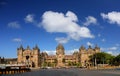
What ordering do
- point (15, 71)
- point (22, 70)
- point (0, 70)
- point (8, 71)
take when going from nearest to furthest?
point (0, 70)
point (8, 71)
point (15, 71)
point (22, 70)

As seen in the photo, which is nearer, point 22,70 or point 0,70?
point 0,70

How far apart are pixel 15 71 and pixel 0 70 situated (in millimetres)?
27007

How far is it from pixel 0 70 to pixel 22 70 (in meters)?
40.3

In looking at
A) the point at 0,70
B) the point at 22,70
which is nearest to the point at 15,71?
the point at 22,70

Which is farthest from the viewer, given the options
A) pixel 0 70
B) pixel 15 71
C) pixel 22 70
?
pixel 22 70

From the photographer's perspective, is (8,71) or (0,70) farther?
(8,71)

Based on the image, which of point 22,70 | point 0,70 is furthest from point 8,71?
point 22,70

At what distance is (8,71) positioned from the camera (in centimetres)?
15975

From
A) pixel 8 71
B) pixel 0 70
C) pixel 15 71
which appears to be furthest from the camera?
pixel 15 71

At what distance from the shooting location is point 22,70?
616ft

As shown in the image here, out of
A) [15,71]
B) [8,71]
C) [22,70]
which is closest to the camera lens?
[8,71]

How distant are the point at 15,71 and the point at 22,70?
43.6 feet

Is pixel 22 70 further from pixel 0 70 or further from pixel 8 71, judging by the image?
pixel 0 70

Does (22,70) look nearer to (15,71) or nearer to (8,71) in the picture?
(15,71)
